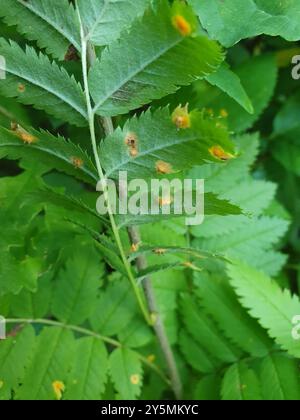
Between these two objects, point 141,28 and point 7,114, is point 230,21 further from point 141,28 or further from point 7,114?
point 7,114

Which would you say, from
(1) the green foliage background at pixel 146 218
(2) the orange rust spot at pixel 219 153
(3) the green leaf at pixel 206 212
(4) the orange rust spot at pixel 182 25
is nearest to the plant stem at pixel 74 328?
(1) the green foliage background at pixel 146 218

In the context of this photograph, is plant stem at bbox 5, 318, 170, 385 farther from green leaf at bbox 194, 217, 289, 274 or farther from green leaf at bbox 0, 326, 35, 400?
green leaf at bbox 194, 217, 289, 274

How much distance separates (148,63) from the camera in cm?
64

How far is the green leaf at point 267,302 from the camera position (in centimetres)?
103

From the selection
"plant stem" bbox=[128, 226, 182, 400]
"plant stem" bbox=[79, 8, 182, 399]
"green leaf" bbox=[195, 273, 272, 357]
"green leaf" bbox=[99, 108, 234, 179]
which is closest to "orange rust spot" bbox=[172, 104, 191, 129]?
"green leaf" bbox=[99, 108, 234, 179]

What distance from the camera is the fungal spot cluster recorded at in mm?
706

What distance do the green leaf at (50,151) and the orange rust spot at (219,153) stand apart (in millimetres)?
181

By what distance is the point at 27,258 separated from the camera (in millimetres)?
1042

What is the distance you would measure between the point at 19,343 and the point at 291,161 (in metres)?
0.78

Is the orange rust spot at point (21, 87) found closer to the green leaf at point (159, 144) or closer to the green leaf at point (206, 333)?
the green leaf at point (159, 144)

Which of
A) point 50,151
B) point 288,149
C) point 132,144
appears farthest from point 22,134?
point 288,149

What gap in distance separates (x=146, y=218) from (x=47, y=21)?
329mm

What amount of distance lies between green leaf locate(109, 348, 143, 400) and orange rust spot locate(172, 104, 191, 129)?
63cm
